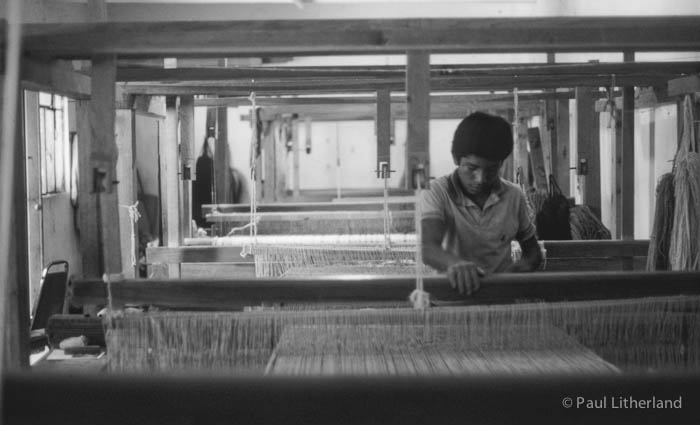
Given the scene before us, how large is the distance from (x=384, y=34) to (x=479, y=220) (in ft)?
3.78

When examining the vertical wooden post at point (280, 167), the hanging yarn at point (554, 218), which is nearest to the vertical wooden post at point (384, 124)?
the hanging yarn at point (554, 218)

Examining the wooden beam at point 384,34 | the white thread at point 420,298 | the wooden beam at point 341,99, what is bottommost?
the white thread at point 420,298

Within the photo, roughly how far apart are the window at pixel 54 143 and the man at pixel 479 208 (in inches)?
182

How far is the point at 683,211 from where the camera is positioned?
301 cm

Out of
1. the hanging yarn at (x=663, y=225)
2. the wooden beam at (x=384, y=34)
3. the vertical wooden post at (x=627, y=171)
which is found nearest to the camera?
the wooden beam at (x=384, y=34)

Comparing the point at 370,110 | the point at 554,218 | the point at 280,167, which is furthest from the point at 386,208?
the point at 280,167

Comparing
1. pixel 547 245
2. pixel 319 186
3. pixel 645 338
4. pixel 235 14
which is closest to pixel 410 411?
pixel 645 338

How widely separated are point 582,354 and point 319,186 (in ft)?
37.0

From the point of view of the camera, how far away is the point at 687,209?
9.81 feet

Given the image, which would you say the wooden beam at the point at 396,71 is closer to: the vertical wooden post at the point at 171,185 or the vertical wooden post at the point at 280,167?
the vertical wooden post at the point at 171,185

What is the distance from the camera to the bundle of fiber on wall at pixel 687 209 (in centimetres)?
298

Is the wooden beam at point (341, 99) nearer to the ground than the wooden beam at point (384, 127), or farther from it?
farther from it

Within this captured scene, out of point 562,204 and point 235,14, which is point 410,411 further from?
point 235,14

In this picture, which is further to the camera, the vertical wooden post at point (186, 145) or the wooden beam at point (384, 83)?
the vertical wooden post at point (186, 145)
